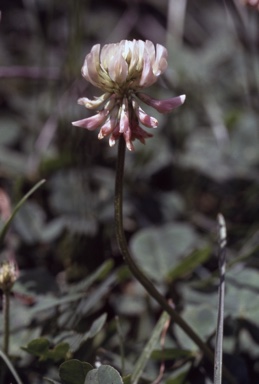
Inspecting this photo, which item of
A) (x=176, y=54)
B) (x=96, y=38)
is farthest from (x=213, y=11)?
(x=176, y=54)

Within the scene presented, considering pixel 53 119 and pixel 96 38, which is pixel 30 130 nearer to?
pixel 53 119

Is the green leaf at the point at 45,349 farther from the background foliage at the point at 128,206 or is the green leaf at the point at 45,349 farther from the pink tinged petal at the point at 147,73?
the pink tinged petal at the point at 147,73

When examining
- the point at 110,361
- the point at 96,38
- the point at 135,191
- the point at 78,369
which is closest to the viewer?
the point at 78,369

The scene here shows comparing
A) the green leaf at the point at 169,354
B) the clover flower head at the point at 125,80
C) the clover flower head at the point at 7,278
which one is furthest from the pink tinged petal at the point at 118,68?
the green leaf at the point at 169,354

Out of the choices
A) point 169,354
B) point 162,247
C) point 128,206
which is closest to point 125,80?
point 169,354

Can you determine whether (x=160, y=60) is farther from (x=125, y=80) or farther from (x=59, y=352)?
(x=59, y=352)

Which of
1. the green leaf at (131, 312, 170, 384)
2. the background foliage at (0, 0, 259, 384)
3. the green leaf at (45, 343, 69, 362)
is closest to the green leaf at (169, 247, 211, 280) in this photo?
the background foliage at (0, 0, 259, 384)
